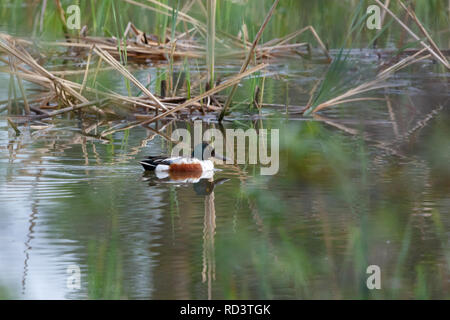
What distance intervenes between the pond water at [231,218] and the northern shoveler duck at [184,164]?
11 centimetres

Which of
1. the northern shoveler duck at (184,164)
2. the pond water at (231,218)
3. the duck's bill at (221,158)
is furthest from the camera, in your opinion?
the duck's bill at (221,158)

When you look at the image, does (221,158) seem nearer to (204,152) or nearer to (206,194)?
(204,152)

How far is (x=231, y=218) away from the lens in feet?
17.3

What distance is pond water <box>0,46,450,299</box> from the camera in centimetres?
407

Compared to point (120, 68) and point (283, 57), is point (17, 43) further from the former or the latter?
point (283, 57)

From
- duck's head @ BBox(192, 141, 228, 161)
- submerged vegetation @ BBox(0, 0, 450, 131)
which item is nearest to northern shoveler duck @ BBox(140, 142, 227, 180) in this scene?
duck's head @ BBox(192, 141, 228, 161)

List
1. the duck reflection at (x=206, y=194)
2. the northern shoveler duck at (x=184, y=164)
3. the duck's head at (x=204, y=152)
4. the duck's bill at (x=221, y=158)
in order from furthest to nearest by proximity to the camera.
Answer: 1. the duck's bill at (x=221, y=158)
2. the duck's head at (x=204, y=152)
3. the northern shoveler duck at (x=184, y=164)
4. the duck reflection at (x=206, y=194)

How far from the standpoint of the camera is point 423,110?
966 centimetres

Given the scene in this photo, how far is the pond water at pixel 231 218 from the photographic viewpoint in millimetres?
4066

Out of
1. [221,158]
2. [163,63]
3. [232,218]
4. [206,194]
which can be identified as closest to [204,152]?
[221,158]

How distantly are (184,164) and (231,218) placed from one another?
1670 mm

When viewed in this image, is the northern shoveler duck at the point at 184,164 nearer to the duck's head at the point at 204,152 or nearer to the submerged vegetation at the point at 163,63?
the duck's head at the point at 204,152

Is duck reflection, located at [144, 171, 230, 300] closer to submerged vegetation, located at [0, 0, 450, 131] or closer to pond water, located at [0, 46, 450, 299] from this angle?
pond water, located at [0, 46, 450, 299]

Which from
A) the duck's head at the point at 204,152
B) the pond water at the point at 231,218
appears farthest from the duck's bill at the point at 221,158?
the pond water at the point at 231,218
